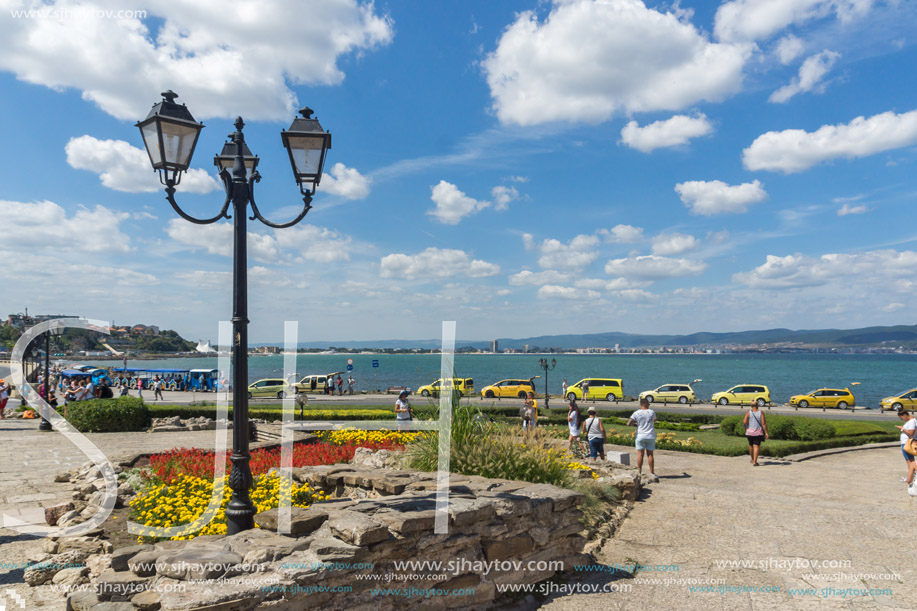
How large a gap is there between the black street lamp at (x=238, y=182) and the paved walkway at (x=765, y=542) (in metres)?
3.18

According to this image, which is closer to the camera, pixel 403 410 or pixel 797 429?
pixel 403 410

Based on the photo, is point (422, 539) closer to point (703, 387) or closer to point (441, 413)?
point (441, 413)

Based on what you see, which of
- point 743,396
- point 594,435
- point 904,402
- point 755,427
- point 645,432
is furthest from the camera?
point 743,396

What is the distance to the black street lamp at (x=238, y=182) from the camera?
491 cm

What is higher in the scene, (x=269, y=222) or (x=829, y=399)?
(x=269, y=222)

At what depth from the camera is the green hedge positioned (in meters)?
18.0

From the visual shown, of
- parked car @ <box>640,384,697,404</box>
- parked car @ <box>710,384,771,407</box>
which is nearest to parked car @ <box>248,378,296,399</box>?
parked car @ <box>640,384,697,404</box>

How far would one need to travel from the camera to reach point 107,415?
18.6 meters

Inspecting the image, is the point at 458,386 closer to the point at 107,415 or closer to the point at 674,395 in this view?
the point at 107,415

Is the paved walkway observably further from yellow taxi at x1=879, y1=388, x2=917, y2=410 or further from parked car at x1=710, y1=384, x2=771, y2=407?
parked car at x1=710, y1=384, x2=771, y2=407

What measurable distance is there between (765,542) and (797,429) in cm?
1370

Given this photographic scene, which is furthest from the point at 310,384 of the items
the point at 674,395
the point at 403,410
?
the point at 403,410

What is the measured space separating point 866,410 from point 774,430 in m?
22.1

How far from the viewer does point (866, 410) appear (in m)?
35.4
